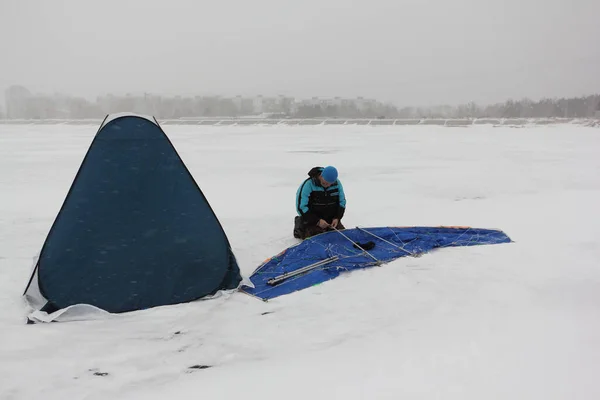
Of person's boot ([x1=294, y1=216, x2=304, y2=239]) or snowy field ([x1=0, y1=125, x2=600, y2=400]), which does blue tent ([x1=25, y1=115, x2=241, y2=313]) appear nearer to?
snowy field ([x1=0, y1=125, x2=600, y2=400])

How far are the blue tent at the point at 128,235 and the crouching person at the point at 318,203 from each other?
1.78 meters

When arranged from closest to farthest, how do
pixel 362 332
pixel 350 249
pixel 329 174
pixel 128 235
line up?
pixel 362 332, pixel 128 235, pixel 350 249, pixel 329 174

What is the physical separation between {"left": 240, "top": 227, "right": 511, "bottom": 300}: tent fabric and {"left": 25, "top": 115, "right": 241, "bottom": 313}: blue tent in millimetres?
499

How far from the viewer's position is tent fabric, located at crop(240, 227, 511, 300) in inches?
175

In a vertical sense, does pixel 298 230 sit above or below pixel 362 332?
above

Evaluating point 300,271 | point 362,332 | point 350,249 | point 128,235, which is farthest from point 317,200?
point 362,332

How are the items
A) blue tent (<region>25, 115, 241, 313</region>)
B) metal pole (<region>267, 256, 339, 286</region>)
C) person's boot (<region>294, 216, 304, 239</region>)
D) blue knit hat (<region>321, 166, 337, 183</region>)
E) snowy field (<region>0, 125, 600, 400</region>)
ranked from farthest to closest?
person's boot (<region>294, 216, 304, 239</region>) < blue knit hat (<region>321, 166, 337, 183</region>) < metal pole (<region>267, 256, 339, 286</region>) < blue tent (<region>25, 115, 241, 313</region>) < snowy field (<region>0, 125, 600, 400</region>)

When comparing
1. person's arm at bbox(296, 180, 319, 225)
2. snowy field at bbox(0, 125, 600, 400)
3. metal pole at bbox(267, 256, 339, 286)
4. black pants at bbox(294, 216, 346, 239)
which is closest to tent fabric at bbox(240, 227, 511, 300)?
metal pole at bbox(267, 256, 339, 286)

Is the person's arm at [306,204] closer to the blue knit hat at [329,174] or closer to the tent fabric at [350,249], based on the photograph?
the blue knit hat at [329,174]

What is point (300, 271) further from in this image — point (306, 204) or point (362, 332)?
point (306, 204)

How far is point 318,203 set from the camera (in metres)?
5.89

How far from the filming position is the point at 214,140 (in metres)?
22.7

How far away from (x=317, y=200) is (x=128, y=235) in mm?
2455

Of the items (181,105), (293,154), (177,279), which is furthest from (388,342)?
(181,105)
